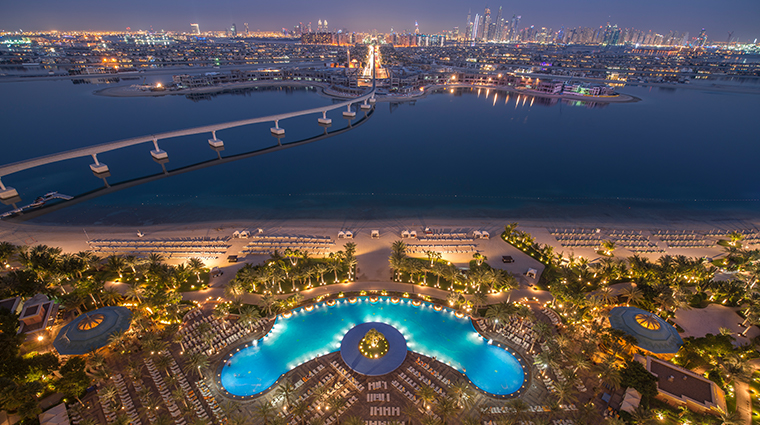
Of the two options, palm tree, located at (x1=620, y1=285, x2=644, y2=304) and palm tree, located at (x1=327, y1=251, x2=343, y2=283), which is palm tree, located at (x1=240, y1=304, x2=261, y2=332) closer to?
palm tree, located at (x1=327, y1=251, x2=343, y2=283)

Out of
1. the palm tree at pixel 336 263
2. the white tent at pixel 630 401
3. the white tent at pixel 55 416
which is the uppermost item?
the palm tree at pixel 336 263

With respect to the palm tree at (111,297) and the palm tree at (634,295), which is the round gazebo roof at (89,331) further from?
the palm tree at (634,295)

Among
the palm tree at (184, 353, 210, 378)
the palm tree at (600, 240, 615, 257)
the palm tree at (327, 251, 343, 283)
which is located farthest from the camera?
the palm tree at (600, 240, 615, 257)

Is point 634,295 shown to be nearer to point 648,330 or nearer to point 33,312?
point 648,330

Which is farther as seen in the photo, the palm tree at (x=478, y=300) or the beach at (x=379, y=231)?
the beach at (x=379, y=231)

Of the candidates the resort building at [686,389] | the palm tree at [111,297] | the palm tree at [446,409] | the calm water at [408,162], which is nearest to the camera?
the palm tree at [446,409]

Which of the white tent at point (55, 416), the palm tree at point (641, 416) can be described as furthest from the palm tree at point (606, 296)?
the white tent at point (55, 416)

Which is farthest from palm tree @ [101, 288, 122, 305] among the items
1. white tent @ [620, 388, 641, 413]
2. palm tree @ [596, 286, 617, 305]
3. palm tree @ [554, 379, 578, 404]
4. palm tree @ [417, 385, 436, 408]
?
palm tree @ [596, 286, 617, 305]
